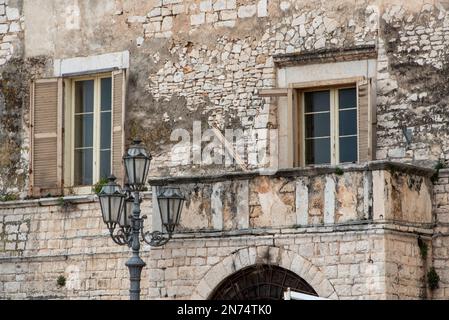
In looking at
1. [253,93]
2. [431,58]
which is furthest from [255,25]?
[431,58]

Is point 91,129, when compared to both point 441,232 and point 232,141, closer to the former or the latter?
point 232,141

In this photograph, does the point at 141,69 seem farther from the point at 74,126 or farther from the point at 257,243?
the point at 257,243

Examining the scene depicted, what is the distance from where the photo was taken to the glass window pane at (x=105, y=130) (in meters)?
23.6

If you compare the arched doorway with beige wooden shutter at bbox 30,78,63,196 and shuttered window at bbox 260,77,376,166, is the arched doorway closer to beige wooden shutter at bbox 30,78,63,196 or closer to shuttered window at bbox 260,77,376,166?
shuttered window at bbox 260,77,376,166

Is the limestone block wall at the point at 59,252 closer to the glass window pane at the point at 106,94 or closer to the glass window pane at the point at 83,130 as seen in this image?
the glass window pane at the point at 83,130

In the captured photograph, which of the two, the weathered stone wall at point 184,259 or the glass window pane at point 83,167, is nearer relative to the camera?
the weathered stone wall at point 184,259

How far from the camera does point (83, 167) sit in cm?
2383

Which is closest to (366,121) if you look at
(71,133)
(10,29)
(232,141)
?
(232,141)

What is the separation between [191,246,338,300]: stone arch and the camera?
66.7ft

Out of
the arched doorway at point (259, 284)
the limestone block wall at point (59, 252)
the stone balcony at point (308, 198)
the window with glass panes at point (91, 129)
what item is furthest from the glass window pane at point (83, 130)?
the arched doorway at point (259, 284)

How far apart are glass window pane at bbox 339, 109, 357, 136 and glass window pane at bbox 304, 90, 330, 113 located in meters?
0.24

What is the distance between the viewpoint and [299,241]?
67.7ft

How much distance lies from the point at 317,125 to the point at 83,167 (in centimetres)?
342

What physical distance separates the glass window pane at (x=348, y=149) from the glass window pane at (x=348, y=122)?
84mm
